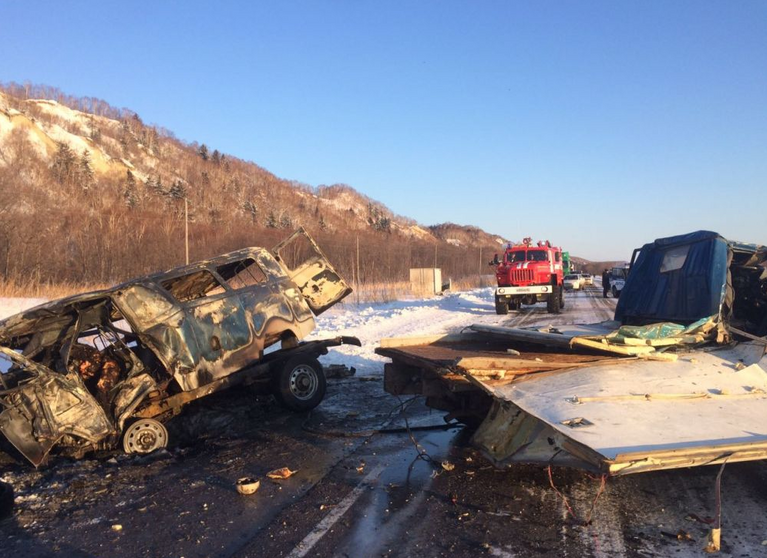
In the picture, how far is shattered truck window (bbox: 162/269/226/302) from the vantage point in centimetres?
706

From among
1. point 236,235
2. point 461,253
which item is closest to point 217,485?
point 236,235

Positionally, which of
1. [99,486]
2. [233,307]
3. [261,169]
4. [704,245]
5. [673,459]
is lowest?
[99,486]

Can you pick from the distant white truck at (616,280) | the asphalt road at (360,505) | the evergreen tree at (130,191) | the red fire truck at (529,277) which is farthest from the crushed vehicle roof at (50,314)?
the evergreen tree at (130,191)

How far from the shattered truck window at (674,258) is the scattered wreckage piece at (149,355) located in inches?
207

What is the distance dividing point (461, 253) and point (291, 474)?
64.0m

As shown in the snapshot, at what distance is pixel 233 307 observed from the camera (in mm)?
6824

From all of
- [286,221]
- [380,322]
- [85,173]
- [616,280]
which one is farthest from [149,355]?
[286,221]

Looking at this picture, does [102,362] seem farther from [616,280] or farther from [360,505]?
[616,280]

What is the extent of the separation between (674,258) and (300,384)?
5.87 meters

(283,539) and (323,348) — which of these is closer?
(283,539)

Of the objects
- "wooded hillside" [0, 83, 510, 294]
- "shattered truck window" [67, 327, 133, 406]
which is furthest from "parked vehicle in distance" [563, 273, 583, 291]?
"shattered truck window" [67, 327, 133, 406]

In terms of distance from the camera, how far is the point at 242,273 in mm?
8258

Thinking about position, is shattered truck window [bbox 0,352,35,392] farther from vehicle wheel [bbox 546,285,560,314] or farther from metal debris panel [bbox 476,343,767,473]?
vehicle wheel [bbox 546,285,560,314]

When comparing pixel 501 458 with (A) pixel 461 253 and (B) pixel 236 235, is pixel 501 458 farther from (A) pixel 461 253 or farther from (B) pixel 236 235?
(A) pixel 461 253
